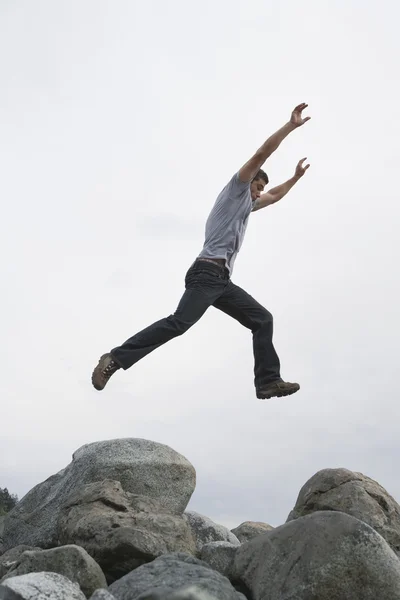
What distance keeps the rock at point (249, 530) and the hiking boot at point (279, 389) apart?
2.82 metres

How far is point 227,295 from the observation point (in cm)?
1158

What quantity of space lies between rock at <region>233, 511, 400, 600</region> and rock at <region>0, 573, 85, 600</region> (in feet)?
6.35

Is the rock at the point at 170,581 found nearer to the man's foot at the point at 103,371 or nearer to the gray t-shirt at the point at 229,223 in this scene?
the man's foot at the point at 103,371

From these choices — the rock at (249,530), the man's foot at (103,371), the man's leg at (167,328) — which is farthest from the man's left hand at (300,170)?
the rock at (249,530)

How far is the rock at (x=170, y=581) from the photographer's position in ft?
25.0

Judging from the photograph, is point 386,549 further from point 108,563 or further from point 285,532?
point 108,563

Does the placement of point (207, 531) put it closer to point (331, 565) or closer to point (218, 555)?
point (218, 555)

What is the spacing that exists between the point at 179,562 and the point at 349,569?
5.33 feet

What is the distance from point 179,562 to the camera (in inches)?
331

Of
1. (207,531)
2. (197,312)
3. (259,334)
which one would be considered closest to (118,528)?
(197,312)

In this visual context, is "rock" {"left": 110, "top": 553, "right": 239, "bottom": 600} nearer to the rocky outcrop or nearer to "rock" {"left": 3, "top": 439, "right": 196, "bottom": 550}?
the rocky outcrop

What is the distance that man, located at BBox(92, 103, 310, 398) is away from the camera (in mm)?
11039

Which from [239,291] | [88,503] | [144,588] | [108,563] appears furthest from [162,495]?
[144,588]

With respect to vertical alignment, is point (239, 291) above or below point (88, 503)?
above
